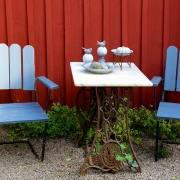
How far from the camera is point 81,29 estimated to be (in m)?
5.04

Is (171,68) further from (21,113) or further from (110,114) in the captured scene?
(21,113)

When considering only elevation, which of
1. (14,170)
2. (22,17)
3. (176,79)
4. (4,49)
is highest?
(22,17)

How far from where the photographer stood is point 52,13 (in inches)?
196

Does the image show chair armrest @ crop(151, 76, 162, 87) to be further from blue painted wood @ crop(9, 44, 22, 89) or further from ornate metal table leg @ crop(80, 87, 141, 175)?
blue painted wood @ crop(9, 44, 22, 89)

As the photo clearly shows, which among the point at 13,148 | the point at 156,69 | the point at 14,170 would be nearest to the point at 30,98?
the point at 13,148

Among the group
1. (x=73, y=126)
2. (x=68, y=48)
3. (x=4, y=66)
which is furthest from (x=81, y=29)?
(x=73, y=126)

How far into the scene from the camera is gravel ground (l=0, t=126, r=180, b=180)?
4043mm

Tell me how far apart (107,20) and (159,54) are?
2.45 feet

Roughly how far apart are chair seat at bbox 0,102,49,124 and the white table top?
21.2 inches

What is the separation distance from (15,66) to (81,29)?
926mm

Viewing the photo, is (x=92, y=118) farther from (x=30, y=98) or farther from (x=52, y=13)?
(x=52, y=13)

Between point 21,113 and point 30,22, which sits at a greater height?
point 30,22

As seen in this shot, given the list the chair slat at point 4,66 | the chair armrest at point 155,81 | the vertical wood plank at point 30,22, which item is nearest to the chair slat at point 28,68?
the chair slat at point 4,66

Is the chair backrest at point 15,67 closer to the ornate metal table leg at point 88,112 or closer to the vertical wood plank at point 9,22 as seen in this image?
the vertical wood plank at point 9,22
